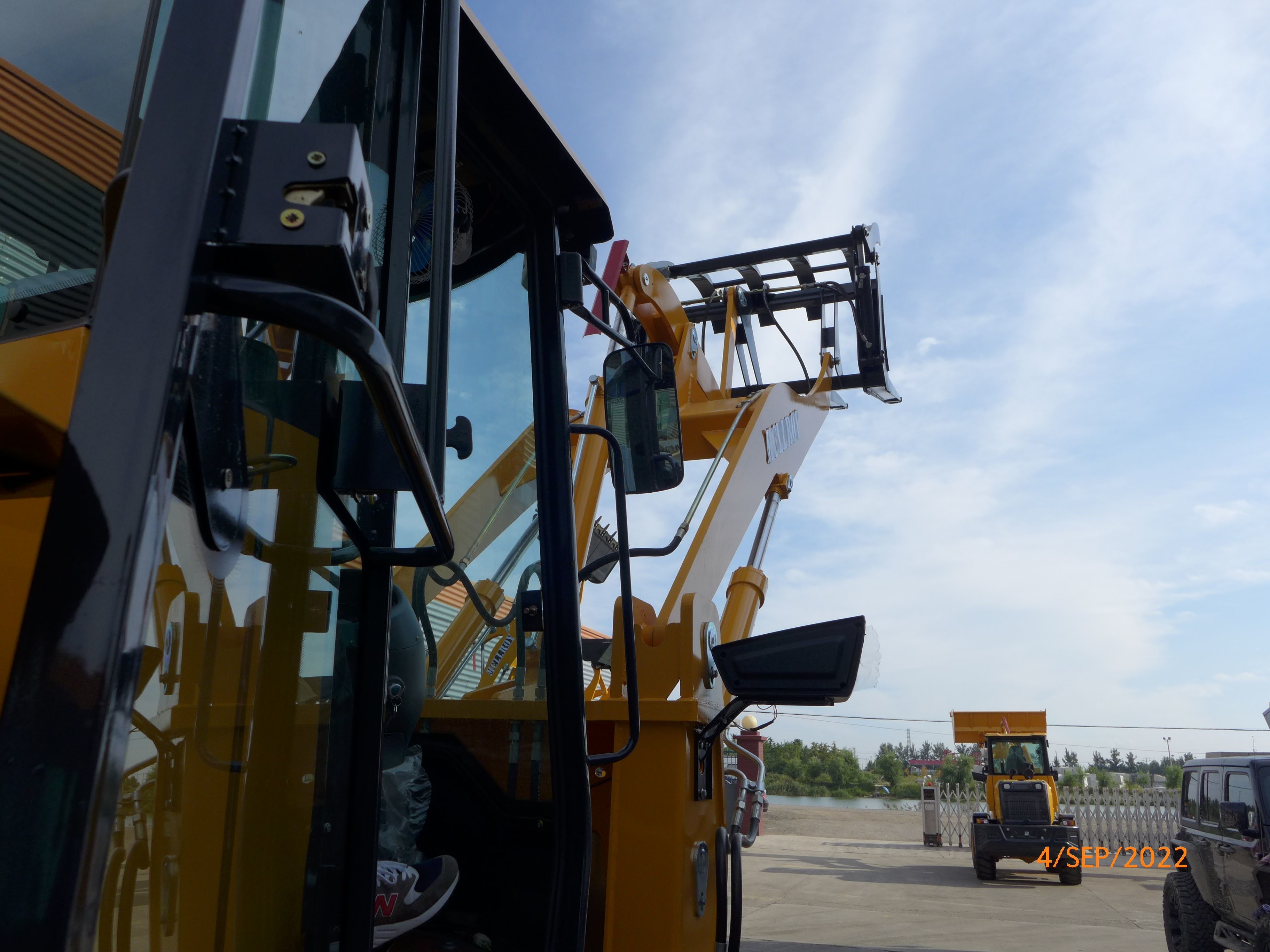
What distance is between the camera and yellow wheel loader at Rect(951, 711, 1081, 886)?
1380cm

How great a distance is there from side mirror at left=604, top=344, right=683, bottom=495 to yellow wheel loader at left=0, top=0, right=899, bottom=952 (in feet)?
0.04

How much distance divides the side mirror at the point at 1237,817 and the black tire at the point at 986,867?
25.2ft

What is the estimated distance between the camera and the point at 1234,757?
24.7 feet

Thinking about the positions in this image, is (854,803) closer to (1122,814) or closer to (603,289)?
(1122,814)

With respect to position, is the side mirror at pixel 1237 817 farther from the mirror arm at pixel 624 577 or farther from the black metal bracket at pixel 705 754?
the mirror arm at pixel 624 577

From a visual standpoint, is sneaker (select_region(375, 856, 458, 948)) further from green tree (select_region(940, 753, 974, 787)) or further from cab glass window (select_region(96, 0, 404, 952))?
green tree (select_region(940, 753, 974, 787))

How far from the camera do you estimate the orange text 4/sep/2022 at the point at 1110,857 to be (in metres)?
13.5

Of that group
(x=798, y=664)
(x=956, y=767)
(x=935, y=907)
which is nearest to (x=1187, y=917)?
(x=935, y=907)

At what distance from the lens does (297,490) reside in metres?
1.15

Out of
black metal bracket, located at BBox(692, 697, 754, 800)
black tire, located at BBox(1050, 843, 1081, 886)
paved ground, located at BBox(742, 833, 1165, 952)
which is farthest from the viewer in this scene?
black tire, located at BBox(1050, 843, 1081, 886)

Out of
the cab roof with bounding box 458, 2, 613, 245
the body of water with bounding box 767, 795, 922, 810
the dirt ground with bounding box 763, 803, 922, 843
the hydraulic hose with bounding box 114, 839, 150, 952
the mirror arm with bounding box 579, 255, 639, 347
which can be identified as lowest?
the body of water with bounding box 767, 795, 922, 810

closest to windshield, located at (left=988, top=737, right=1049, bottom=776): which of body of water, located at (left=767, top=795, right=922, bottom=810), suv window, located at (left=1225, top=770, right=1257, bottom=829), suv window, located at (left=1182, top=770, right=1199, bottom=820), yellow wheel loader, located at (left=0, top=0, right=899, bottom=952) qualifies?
suv window, located at (left=1182, top=770, right=1199, bottom=820)

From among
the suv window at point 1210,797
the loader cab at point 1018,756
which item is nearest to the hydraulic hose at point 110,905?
the suv window at point 1210,797

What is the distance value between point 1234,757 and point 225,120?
889 cm
